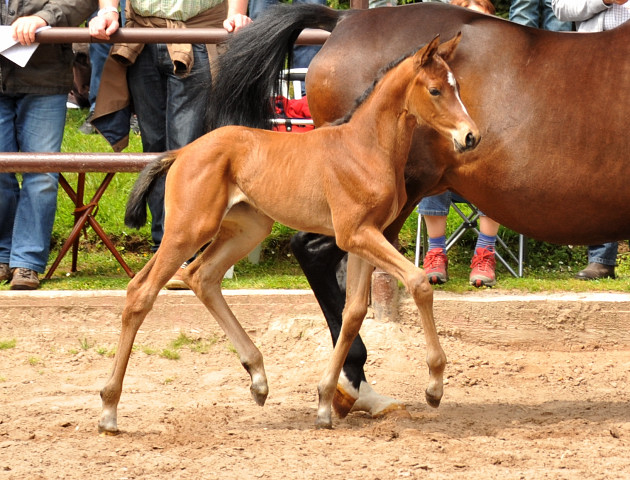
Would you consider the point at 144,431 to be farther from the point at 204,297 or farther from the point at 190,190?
the point at 190,190

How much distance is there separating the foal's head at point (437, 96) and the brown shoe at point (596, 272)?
9.34ft

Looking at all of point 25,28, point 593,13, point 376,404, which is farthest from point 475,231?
point 25,28

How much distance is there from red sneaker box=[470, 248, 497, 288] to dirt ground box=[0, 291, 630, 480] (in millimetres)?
216

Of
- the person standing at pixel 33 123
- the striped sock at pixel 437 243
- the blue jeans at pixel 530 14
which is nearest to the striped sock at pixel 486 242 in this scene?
the striped sock at pixel 437 243

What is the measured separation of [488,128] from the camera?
14.3ft

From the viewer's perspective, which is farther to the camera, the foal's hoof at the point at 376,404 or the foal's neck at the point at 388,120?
the foal's hoof at the point at 376,404

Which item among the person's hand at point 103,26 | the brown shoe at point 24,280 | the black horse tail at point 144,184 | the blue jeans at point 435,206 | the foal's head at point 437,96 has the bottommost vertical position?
the brown shoe at point 24,280

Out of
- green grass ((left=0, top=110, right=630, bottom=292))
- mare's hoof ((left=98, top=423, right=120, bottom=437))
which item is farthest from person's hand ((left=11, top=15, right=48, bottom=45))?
mare's hoof ((left=98, top=423, right=120, bottom=437))

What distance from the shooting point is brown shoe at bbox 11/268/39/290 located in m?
6.03

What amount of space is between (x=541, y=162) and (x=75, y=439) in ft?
7.76

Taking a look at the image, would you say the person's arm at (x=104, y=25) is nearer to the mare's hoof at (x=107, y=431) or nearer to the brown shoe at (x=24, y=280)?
the brown shoe at (x=24, y=280)

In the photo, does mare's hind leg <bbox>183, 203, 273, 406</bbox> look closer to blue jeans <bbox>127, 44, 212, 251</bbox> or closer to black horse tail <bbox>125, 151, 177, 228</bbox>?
black horse tail <bbox>125, 151, 177, 228</bbox>

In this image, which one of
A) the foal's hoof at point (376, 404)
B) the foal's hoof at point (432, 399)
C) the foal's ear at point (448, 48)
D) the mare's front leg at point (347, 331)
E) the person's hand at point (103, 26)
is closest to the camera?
the foal's ear at point (448, 48)

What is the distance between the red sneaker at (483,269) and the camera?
6156 millimetres
